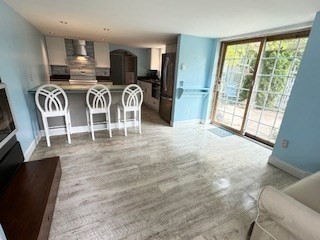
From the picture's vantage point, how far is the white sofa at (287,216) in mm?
946

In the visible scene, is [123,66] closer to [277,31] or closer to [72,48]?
[72,48]

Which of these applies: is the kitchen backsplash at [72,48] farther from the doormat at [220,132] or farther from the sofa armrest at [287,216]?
the sofa armrest at [287,216]

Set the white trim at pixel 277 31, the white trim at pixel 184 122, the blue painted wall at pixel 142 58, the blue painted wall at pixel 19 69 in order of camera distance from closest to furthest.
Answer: the blue painted wall at pixel 19 69
the white trim at pixel 277 31
the white trim at pixel 184 122
the blue painted wall at pixel 142 58

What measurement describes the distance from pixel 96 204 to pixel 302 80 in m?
3.06

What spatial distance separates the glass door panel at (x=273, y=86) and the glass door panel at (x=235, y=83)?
0.55 feet

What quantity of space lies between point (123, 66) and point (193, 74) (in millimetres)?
3958

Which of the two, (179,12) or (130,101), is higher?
(179,12)

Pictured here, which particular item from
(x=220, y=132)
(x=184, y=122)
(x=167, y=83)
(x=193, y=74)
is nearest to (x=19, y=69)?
(x=167, y=83)

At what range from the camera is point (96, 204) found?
1.76m

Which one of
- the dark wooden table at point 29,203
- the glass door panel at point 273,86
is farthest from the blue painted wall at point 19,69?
the glass door panel at point 273,86

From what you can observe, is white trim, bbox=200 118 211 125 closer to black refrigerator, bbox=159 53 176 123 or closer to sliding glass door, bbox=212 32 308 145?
sliding glass door, bbox=212 32 308 145

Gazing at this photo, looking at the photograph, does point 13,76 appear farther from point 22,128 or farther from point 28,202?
point 28,202

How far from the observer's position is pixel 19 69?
254 cm

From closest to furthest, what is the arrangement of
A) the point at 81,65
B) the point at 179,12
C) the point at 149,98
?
the point at 179,12 < the point at 81,65 < the point at 149,98
